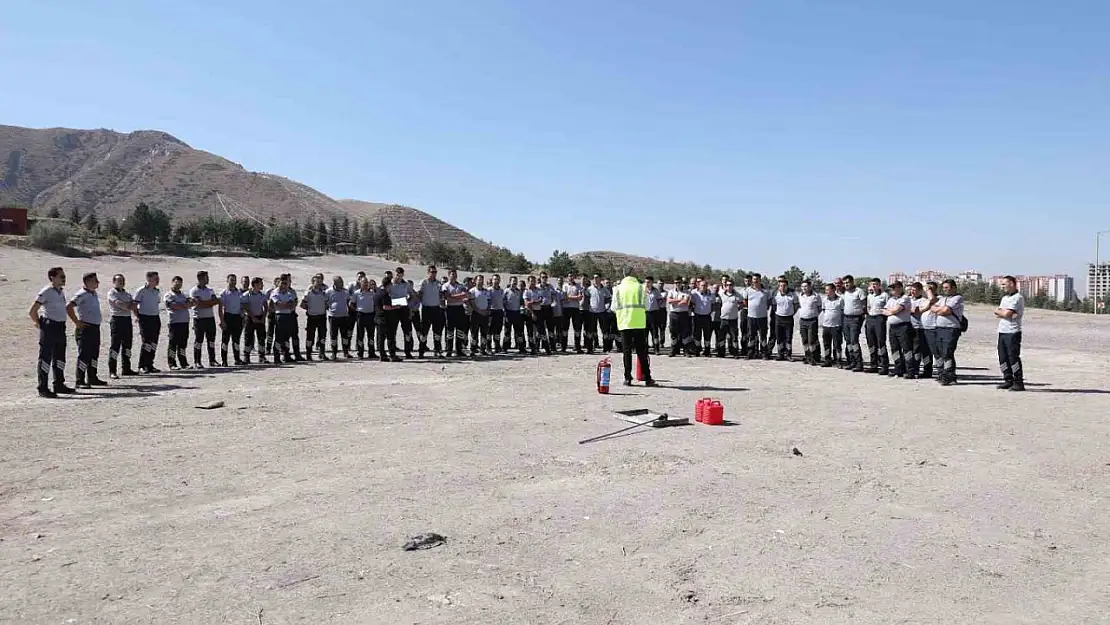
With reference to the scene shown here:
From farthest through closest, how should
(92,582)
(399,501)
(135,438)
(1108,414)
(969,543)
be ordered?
1. (1108,414)
2. (135,438)
3. (399,501)
4. (969,543)
5. (92,582)

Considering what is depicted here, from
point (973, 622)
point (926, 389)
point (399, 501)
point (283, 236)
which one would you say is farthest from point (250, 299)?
point (283, 236)

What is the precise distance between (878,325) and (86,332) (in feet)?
49.6

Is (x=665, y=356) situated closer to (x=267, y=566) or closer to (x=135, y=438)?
(x=135, y=438)

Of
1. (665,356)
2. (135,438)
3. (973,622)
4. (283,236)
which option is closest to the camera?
(973,622)

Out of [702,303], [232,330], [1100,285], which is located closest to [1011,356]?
[702,303]

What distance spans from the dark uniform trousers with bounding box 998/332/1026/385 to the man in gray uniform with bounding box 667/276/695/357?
7653mm

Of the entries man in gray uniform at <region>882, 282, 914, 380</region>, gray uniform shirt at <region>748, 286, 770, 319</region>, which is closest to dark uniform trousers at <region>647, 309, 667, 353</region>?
gray uniform shirt at <region>748, 286, 770, 319</region>

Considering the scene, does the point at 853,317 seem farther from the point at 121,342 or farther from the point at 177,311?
the point at 121,342

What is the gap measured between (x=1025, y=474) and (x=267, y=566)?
697 cm

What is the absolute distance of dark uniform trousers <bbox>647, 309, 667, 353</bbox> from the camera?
66.2 ft

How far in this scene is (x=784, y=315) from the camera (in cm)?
1811

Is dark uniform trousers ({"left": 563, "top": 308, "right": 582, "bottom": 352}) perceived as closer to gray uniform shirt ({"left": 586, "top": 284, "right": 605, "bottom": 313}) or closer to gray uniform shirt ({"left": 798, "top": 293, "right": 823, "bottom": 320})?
gray uniform shirt ({"left": 586, "top": 284, "right": 605, "bottom": 313})

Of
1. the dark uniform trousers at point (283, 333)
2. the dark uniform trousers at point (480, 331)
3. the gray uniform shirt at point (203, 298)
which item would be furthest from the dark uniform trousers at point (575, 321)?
the gray uniform shirt at point (203, 298)

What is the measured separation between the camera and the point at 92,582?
4.47 meters
